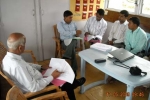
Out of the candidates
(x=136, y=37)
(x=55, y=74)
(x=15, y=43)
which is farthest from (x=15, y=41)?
(x=136, y=37)

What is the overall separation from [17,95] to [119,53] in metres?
1.39

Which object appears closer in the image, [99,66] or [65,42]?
[99,66]

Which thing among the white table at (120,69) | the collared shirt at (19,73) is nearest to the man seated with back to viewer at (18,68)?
the collared shirt at (19,73)

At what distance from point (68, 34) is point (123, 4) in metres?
1.44

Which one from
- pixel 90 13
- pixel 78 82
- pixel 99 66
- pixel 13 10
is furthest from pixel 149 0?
pixel 13 10

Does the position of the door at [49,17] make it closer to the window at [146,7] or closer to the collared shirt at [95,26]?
the collared shirt at [95,26]

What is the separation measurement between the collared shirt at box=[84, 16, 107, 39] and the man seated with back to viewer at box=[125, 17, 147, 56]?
770 millimetres

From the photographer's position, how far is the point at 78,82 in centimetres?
196

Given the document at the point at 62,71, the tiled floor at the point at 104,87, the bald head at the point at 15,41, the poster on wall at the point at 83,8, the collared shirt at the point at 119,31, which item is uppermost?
the poster on wall at the point at 83,8

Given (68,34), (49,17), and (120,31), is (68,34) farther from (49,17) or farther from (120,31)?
(120,31)

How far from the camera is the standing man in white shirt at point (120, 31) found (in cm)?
309

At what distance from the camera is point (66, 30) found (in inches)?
129

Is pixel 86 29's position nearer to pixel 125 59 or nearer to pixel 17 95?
pixel 125 59

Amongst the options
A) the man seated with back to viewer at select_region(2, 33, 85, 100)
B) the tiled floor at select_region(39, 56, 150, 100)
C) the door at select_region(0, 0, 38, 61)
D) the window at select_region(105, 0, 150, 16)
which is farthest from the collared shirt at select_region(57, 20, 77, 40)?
the man seated with back to viewer at select_region(2, 33, 85, 100)
